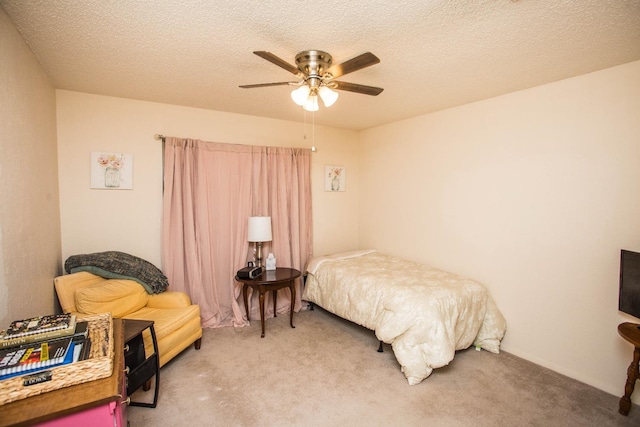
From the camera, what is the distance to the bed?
7.88ft

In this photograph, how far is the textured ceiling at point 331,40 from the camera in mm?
1583

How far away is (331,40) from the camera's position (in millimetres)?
1880

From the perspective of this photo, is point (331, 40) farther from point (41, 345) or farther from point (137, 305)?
point (137, 305)

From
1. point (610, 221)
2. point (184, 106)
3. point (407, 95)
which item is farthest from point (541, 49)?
point (184, 106)

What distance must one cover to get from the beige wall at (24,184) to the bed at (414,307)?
2.47 m

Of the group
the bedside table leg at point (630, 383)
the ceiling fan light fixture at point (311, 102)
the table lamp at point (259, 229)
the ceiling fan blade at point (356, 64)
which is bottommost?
the bedside table leg at point (630, 383)

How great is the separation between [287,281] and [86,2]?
263 cm

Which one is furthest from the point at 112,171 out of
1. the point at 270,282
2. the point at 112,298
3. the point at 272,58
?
the point at 272,58

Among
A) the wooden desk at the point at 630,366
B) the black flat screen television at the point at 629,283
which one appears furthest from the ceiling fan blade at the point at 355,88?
the wooden desk at the point at 630,366

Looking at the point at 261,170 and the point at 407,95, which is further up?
the point at 407,95

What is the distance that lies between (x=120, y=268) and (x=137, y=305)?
0.37 metres

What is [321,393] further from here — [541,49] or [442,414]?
[541,49]

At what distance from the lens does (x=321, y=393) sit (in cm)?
227

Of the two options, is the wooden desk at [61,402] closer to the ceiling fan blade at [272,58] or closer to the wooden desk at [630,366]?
the ceiling fan blade at [272,58]
